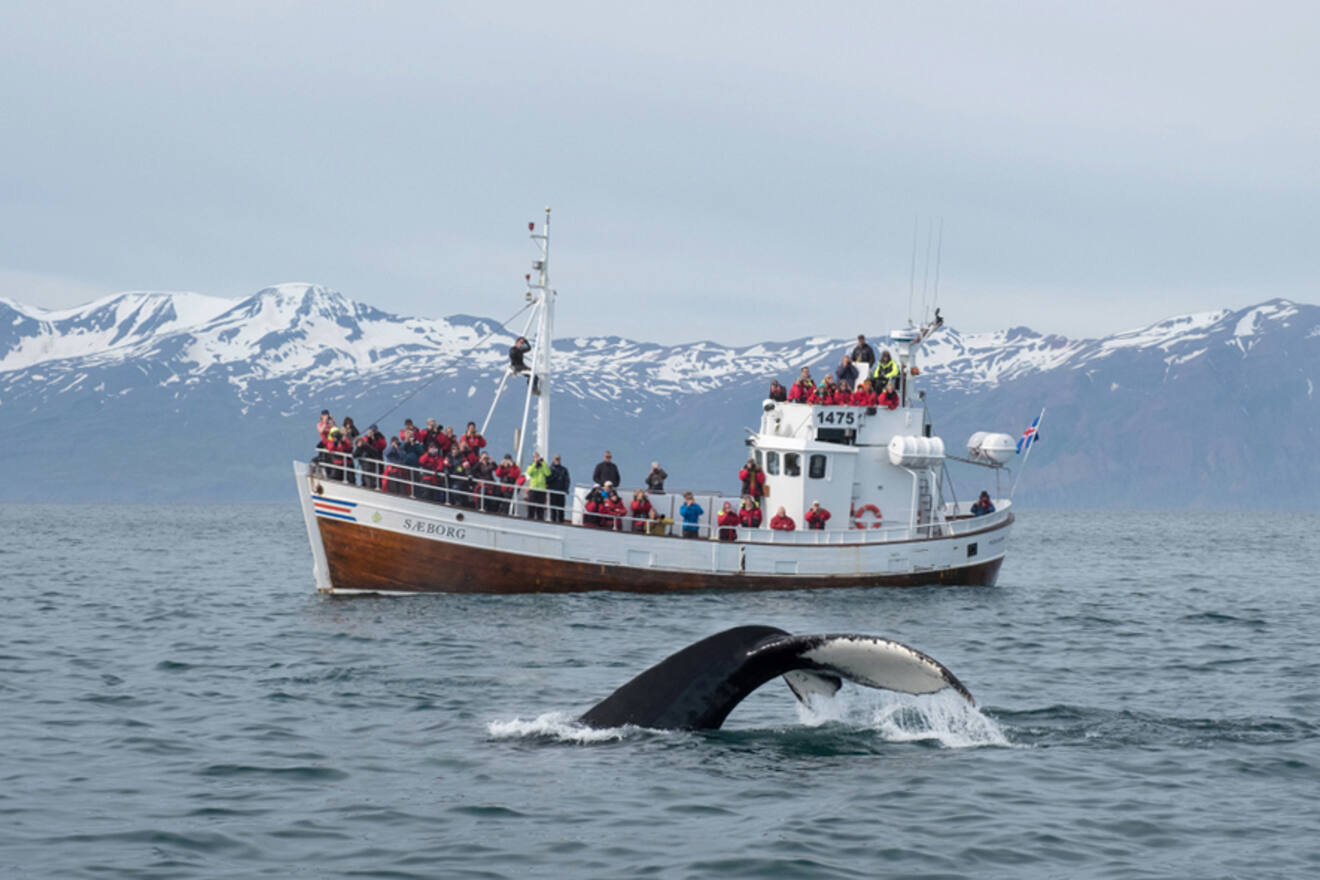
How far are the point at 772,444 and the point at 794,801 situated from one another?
25.5 metres

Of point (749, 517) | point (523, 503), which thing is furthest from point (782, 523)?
point (523, 503)

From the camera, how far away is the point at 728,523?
117ft

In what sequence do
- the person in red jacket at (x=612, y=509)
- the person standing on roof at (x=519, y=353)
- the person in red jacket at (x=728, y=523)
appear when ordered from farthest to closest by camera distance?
the person standing on roof at (x=519, y=353) < the person in red jacket at (x=728, y=523) < the person in red jacket at (x=612, y=509)

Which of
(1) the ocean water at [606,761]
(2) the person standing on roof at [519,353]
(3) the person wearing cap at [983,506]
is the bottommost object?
(1) the ocean water at [606,761]

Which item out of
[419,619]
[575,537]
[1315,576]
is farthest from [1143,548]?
[419,619]

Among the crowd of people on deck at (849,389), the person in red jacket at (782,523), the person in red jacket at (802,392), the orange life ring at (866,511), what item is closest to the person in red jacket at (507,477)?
the person in red jacket at (782,523)

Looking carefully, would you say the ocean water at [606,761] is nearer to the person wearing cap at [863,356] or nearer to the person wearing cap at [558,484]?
the person wearing cap at [558,484]

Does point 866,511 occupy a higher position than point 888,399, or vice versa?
point 888,399

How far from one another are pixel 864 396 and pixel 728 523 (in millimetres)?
5210

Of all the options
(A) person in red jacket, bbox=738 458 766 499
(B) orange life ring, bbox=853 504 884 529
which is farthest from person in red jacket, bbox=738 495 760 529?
(B) orange life ring, bbox=853 504 884 529

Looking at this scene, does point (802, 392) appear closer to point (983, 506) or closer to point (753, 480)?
point (753, 480)

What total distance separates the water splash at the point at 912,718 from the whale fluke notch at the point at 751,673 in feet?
6.76

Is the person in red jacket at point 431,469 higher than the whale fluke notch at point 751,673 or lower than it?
higher

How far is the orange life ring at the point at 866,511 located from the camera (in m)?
37.6
